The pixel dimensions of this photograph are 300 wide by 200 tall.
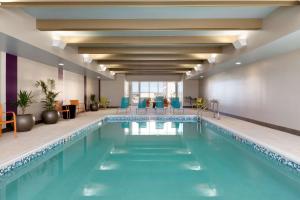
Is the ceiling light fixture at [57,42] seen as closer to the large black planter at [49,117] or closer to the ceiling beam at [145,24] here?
the ceiling beam at [145,24]

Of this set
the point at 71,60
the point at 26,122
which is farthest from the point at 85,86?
the point at 26,122

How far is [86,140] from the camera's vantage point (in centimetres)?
597

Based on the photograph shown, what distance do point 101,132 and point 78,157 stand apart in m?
2.78

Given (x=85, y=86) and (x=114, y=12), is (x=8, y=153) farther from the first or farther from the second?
(x=85, y=86)

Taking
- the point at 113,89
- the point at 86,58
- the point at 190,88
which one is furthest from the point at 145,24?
the point at 190,88

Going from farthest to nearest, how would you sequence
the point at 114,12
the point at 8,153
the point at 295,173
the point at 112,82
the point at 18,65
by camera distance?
1. the point at 112,82
2. the point at 18,65
3. the point at 114,12
4. the point at 8,153
5. the point at 295,173

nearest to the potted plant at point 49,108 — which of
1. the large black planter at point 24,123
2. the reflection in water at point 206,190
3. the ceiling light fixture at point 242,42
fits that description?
the large black planter at point 24,123

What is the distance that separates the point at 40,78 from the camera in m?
8.13

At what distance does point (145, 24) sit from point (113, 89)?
40.2ft

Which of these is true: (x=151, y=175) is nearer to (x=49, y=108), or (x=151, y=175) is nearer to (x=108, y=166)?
(x=108, y=166)

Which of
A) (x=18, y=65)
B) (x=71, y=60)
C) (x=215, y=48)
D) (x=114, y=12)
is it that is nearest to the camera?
(x=114, y=12)

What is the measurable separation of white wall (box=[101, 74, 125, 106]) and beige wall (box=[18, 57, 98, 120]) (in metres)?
4.61

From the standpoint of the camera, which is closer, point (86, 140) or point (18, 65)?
point (86, 140)

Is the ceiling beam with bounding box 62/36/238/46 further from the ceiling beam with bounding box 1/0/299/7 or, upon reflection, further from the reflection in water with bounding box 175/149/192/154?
the reflection in water with bounding box 175/149/192/154
